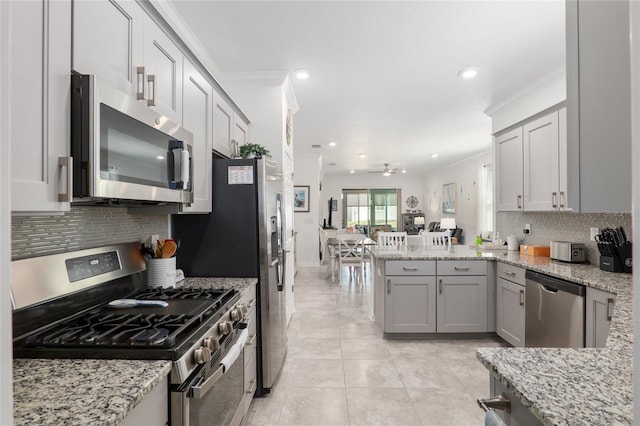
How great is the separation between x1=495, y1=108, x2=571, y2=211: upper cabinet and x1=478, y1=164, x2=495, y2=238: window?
3590 millimetres

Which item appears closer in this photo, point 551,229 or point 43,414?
point 43,414

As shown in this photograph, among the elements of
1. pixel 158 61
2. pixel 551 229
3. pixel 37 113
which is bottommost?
pixel 551 229

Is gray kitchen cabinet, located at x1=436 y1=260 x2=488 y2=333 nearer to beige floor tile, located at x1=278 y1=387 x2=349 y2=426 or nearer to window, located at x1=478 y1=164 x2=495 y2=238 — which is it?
beige floor tile, located at x1=278 y1=387 x2=349 y2=426

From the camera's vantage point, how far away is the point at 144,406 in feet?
2.99

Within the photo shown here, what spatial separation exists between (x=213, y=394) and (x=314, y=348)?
1.87 meters

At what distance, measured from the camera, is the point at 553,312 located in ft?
7.80

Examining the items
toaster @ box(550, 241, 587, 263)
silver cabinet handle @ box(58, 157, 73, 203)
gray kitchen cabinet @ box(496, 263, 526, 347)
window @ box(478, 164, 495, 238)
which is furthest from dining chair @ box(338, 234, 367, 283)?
silver cabinet handle @ box(58, 157, 73, 203)

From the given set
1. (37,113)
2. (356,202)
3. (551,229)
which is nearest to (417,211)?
(356,202)

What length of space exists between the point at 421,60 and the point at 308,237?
509 centimetres

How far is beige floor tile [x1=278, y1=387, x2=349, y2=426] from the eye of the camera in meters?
2.00

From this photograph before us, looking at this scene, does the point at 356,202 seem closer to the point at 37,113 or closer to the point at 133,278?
the point at 133,278

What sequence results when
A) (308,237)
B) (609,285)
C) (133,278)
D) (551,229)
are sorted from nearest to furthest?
(133,278), (609,285), (551,229), (308,237)

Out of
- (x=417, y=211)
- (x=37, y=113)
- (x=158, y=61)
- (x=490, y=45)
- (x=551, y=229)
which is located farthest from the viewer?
(x=417, y=211)

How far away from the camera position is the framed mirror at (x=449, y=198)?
28.6 ft
